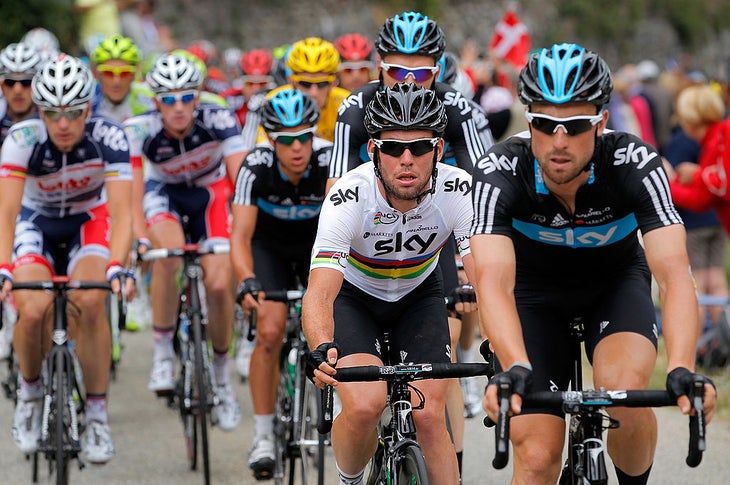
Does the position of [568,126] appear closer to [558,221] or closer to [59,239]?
[558,221]

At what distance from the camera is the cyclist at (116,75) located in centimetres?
1121

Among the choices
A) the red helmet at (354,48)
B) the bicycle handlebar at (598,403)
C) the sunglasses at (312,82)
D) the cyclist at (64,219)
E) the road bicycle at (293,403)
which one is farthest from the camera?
the red helmet at (354,48)

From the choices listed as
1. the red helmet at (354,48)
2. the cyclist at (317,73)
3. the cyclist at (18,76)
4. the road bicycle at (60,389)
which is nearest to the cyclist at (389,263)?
the road bicycle at (60,389)

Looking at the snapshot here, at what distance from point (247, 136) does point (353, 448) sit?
250 inches

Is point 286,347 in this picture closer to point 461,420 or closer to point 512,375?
point 461,420

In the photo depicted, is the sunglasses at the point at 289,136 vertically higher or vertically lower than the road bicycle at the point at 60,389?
higher

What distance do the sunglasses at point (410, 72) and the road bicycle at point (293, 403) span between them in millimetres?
1360

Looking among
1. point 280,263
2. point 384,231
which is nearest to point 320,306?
point 384,231

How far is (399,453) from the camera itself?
485 centimetres

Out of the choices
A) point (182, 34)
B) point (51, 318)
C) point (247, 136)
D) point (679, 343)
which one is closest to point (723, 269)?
point (247, 136)

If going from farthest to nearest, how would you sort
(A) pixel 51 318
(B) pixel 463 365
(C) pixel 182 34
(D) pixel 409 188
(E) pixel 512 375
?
(C) pixel 182 34 < (A) pixel 51 318 < (D) pixel 409 188 < (B) pixel 463 365 < (E) pixel 512 375

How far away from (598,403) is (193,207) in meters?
5.64

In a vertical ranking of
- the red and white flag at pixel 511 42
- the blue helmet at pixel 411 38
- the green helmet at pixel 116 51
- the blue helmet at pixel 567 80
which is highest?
the red and white flag at pixel 511 42

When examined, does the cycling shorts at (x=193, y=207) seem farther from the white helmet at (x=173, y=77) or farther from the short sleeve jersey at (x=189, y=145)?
the white helmet at (x=173, y=77)
